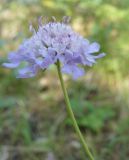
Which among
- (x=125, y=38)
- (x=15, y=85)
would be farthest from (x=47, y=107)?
(x=125, y=38)

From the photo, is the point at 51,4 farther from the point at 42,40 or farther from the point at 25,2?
the point at 42,40

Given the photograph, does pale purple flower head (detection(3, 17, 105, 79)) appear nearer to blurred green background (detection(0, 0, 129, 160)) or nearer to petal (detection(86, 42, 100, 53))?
petal (detection(86, 42, 100, 53))

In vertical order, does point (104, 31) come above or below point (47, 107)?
above

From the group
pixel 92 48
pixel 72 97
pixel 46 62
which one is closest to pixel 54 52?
pixel 46 62

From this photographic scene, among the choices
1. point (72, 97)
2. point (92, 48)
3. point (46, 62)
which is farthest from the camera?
Result: point (72, 97)

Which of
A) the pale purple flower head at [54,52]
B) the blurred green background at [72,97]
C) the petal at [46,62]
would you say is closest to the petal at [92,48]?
the pale purple flower head at [54,52]

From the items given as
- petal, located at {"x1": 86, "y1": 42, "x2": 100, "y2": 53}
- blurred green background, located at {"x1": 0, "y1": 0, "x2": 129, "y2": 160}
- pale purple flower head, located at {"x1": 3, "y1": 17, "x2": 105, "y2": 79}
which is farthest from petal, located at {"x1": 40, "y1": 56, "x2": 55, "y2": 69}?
blurred green background, located at {"x1": 0, "y1": 0, "x2": 129, "y2": 160}

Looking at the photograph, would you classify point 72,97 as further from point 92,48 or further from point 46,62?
point 46,62
